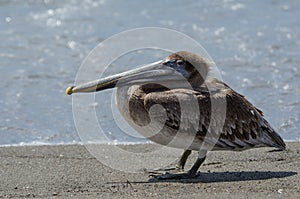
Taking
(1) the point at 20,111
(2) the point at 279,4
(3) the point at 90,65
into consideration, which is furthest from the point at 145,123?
(2) the point at 279,4

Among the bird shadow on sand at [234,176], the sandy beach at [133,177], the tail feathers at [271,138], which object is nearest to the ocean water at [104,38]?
the sandy beach at [133,177]

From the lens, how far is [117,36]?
44.3 ft

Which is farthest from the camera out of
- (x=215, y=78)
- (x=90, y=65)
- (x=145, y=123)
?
(x=90, y=65)

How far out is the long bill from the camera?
7.00 meters

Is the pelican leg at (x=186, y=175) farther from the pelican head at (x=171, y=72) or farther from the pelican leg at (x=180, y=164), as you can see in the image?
the pelican head at (x=171, y=72)

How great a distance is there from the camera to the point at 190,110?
6773mm

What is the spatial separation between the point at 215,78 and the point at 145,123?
3.04 ft

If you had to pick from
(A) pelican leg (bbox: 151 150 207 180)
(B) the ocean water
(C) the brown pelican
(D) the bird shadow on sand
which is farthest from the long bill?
(B) the ocean water

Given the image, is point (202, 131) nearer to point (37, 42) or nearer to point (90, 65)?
point (90, 65)

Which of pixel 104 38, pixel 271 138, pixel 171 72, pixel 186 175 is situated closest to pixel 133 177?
pixel 186 175

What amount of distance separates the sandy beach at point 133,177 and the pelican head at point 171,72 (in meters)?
0.79

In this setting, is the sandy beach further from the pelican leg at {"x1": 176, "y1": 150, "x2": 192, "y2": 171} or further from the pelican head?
the pelican head

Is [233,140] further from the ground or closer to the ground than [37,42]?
further from the ground

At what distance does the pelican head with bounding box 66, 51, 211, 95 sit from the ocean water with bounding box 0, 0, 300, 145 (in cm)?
151
